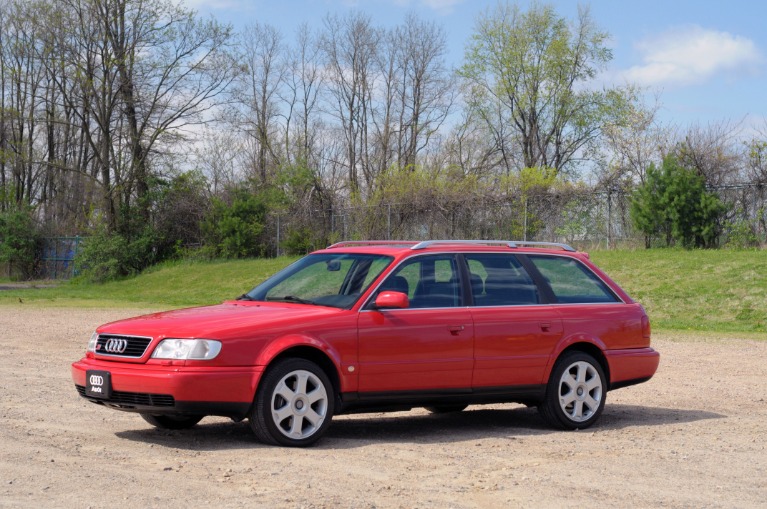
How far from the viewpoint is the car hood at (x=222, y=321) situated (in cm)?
785

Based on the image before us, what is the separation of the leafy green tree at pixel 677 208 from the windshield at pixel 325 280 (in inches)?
878

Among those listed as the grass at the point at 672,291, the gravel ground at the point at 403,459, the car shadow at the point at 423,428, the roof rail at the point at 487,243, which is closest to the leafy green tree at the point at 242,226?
the grass at the point at 672,291

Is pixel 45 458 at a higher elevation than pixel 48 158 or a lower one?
lower

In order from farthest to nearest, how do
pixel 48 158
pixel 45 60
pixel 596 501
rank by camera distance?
pixel 48 158 → pixel 45 60 → pixel 596 501

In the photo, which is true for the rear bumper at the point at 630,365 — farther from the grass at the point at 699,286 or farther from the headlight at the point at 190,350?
the grass at the point at 699,286

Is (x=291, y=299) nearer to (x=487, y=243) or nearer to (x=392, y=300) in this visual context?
(x=392, y=300)

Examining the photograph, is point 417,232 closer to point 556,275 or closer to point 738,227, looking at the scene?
point 738,227

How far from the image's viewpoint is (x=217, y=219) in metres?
46.3

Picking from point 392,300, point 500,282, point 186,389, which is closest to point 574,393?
point 500,282

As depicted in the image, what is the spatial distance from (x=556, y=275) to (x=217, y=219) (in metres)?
37.7

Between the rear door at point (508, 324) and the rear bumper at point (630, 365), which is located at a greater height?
the rear door at point (508, 324)

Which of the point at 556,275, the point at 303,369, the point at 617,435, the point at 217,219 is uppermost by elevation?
the point at 217,219

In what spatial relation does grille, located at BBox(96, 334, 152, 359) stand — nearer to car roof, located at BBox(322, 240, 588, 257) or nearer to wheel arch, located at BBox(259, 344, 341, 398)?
wheel arch, located at BBox(259, 344, 341, 398)

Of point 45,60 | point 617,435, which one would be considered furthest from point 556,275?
point 45,60
